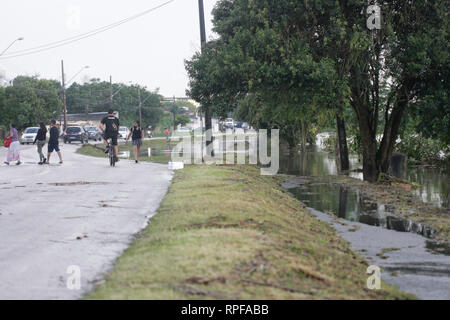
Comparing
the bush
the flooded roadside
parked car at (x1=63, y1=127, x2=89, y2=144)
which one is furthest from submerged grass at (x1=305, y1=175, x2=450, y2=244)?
parked car at (x1=63, y1=127, x2=89, y2=144)

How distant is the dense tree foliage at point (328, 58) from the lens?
19594 millimetres

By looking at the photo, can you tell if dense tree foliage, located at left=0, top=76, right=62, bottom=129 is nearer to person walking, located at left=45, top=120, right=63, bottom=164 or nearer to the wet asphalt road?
person walking, located at left=45, top=120, right=63, bottom=164

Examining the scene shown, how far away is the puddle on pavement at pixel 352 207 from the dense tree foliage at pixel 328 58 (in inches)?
112

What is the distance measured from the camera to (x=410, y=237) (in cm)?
1227

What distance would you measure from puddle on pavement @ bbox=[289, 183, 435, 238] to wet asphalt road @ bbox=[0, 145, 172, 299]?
14.1 ft

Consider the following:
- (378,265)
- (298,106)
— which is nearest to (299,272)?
(378,265)

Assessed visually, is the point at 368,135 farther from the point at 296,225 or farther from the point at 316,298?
the point at 316,298

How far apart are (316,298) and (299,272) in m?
0.97

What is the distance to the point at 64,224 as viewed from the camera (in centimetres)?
1038

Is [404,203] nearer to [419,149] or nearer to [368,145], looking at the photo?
[368,145]

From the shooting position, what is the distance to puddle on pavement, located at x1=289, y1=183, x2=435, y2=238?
13.8 m

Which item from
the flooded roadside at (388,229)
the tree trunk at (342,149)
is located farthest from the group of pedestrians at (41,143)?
the tree trunk at (342,149)

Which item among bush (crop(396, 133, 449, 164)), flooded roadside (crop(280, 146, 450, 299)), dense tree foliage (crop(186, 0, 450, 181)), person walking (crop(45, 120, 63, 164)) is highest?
dense tree foliage (crop(186, 0, 450, 181))

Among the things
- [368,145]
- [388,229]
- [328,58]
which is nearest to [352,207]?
[388,229]
